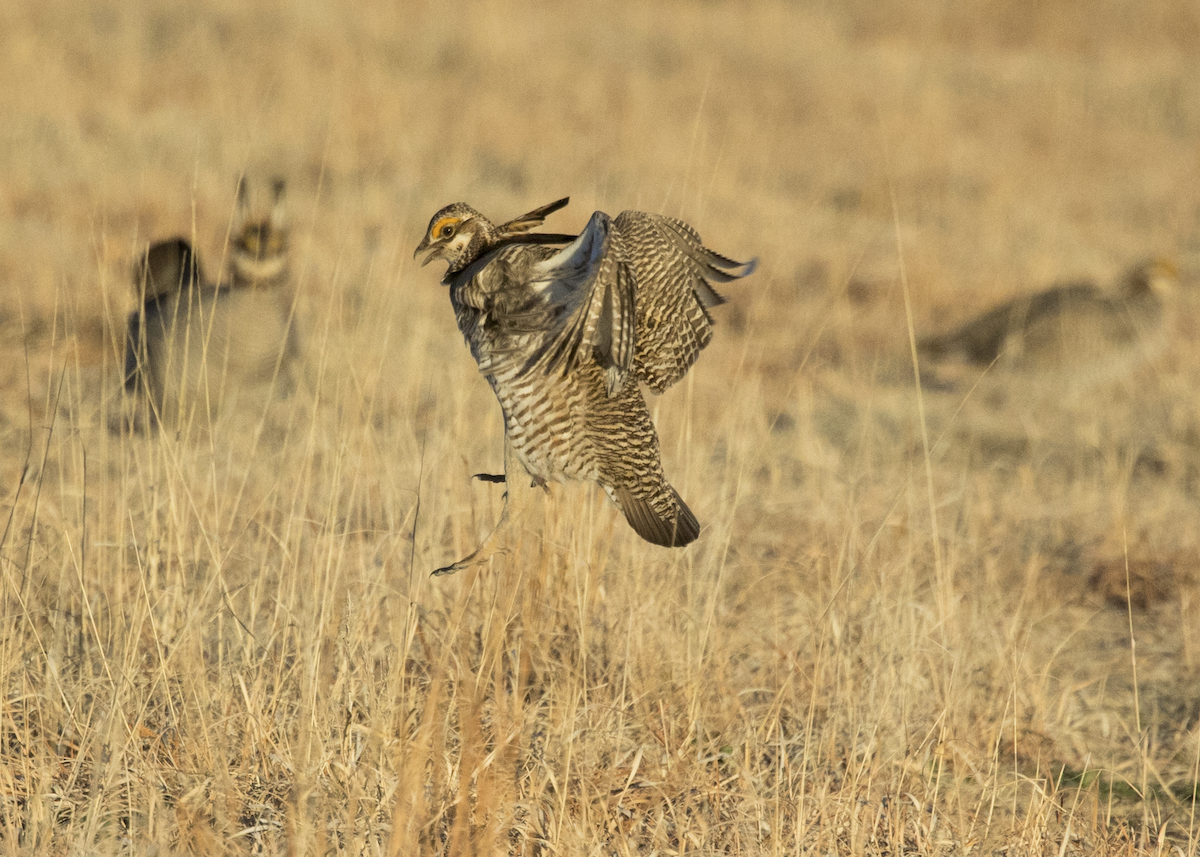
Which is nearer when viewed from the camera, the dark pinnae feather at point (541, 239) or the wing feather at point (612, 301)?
the wing feather at point (612, 301)

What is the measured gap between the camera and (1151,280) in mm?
7520

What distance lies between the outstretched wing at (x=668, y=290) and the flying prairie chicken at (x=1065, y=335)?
408cm

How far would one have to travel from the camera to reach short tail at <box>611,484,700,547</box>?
9.29 feet

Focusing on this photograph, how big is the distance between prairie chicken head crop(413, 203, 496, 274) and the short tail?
59cm

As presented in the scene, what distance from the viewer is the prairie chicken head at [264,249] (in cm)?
505

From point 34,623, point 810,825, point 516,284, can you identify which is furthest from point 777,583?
point 34,623

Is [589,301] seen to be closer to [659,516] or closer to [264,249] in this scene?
[659,516]

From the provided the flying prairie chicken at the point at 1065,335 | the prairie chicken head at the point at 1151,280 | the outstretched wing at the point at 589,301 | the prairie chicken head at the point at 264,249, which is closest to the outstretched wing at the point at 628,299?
the outstretched wing at the point at 589,301

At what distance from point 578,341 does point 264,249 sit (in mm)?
3212

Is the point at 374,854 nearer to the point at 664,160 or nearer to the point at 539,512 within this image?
the point at 539,512

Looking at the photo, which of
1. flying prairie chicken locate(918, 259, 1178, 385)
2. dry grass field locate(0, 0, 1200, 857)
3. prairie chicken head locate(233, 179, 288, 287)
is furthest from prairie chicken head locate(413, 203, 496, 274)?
flying prairie chicken locate(918, 259, 1178, 385)

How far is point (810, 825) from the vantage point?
262 centimetres

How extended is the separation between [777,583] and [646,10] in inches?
588

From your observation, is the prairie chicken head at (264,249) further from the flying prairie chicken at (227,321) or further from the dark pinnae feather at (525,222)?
the dark pinnae feather at (525,222)
